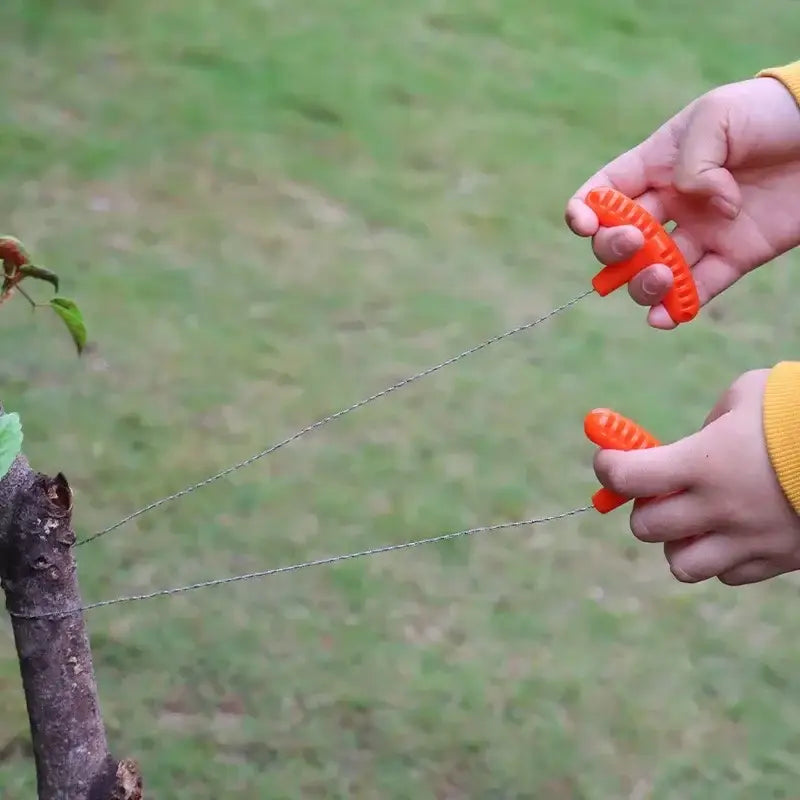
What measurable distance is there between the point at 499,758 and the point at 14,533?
0.68m

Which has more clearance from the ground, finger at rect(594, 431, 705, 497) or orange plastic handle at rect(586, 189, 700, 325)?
orange plastic handle at rect(586, 189, 700, 325)

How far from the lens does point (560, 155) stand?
1937mm

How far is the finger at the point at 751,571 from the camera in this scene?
29.7 inches

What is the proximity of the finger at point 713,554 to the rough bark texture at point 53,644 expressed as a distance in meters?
0.38

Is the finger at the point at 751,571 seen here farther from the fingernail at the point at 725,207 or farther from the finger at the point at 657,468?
the fingernail at the point at 725,207

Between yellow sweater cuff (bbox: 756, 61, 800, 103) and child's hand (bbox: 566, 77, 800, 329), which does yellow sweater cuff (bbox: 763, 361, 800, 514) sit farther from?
yellow sweater cuff (bbox: 756, 61, 800, 103)

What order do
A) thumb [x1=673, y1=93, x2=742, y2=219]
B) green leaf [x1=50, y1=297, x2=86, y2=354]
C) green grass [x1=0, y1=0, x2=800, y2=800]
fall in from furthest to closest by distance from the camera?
green grass [x1=0, y1=0, x2=800, y2=800] < thumb [x1=673, y1=93, x2=742, y2=219] < green leaf [x1=50, y1=297, x2=86, y2=354]

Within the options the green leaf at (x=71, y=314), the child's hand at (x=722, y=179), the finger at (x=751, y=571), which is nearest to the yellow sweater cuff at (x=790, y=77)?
the child's hand at (x=722, y=179)

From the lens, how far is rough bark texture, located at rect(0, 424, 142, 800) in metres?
0.62

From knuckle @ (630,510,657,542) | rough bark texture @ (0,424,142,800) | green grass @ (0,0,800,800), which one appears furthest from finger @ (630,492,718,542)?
green grass @ (0,0,800,800)

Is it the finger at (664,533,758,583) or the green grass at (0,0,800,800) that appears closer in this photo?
the finger at (664,533,758,583)

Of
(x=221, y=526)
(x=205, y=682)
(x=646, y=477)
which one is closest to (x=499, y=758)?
(x=205, y=682)

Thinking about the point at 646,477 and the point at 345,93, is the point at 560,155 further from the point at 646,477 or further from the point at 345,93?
the point at 646,477

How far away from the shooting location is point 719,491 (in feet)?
2.35
